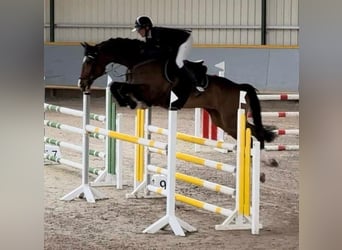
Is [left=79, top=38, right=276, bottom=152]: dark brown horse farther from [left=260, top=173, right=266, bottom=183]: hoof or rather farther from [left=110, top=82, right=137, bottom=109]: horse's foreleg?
[left=260, top=173, right=266, bottom=183]: hoof

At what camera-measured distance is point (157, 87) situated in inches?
88.9

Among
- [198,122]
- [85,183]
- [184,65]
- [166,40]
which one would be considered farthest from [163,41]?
[85,183]

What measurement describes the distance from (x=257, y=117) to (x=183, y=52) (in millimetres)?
387

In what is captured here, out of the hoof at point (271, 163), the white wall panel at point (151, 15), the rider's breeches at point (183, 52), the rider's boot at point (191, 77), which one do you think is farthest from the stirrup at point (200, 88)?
the hoof at point (271, 163)

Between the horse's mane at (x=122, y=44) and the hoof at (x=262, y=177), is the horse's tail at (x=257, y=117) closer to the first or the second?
the hoof at (x=262, y=177)

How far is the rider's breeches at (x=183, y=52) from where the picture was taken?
2.26m

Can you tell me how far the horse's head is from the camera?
2113 mm

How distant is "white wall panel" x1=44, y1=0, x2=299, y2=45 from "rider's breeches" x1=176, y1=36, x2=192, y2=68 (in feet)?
0.38

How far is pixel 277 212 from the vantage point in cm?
259

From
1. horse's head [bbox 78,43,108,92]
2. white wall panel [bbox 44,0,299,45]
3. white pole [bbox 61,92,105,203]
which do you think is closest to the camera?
horse's head [bbox 78,43,108,92]

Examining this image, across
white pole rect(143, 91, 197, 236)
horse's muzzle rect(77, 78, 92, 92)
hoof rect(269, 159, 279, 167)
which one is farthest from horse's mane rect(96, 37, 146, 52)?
hoof rect(269, 159, 279, 167)

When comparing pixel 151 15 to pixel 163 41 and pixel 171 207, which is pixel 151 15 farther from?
pixel 171 207

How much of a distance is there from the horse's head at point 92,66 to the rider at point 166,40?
17 cm
